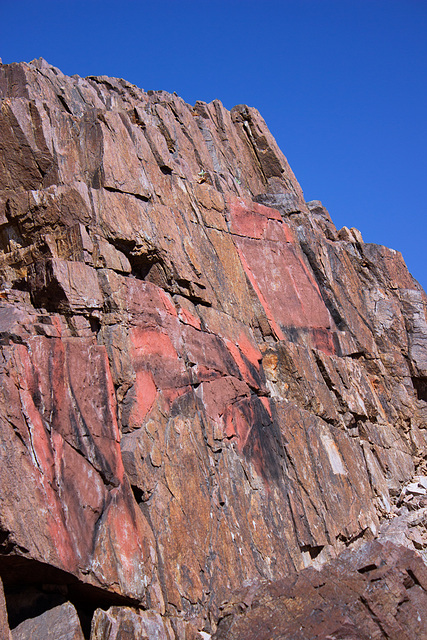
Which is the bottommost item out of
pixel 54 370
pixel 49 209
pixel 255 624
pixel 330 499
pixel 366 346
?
pixel 255 624

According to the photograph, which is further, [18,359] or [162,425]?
[162,425]

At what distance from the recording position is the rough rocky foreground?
12578mm

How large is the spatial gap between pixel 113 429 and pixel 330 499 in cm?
774

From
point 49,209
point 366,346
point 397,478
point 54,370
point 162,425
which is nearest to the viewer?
point 54,370

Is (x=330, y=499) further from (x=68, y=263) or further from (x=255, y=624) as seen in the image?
(x=68, y=263)

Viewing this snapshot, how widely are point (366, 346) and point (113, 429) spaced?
14.8 m

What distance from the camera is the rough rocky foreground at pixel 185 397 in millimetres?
Answer: 12578

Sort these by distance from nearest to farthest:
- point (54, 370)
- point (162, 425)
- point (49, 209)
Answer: point (54, 370)
point (162, 425)
point (49, 209)

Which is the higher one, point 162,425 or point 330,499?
point 162,425

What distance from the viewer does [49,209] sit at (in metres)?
17.7

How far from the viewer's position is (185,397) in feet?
55.7

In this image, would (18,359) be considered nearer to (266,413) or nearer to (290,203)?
(266,413)

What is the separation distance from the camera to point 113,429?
14531mm

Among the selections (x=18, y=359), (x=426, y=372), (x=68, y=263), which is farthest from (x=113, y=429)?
(x=426, y=372)
